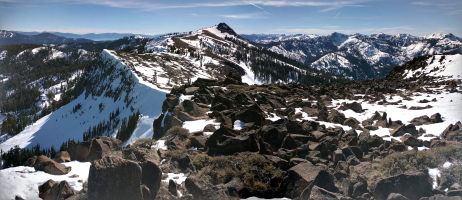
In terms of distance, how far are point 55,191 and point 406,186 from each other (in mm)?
16120

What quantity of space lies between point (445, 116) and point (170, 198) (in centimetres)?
3191

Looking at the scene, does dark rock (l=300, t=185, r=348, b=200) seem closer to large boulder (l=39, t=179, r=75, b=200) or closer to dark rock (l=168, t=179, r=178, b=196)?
dark rock (l=168, t=179, r=178, b=196)

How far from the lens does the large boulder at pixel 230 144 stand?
20.0 meters

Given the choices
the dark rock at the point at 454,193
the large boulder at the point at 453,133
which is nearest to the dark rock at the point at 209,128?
the dark rock at the point at 454,193

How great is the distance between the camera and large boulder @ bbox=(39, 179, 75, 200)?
44.8ft

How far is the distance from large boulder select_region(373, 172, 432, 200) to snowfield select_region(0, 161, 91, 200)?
14341 mm

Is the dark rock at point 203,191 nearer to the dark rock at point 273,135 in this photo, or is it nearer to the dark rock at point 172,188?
the dark rock at point 172,188

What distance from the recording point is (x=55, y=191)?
45.1 feet

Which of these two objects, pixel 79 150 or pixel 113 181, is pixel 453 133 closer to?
pixel 113 181

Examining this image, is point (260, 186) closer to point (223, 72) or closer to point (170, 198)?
point (170, 198)

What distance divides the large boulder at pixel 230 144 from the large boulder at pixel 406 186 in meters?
8.00

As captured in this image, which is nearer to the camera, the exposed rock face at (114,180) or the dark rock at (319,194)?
the exposed rock face at (114,180)

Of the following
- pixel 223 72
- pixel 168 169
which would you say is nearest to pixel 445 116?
pixel 168 169

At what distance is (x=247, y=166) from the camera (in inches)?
665
